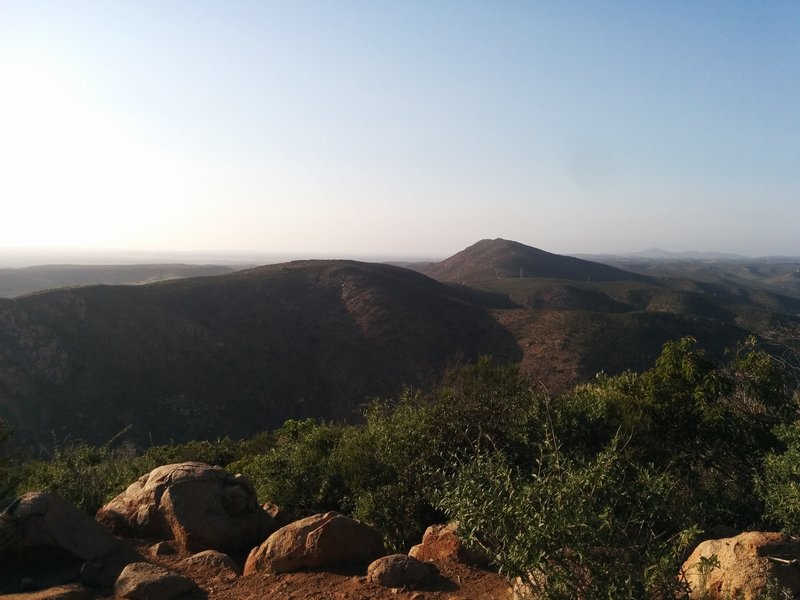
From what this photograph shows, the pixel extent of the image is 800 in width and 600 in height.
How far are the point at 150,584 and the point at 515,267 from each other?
99.2 m

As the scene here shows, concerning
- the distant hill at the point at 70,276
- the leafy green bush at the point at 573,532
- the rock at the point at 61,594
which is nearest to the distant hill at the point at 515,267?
the distant hill at the point at 70,276

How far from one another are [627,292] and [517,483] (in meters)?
73.6

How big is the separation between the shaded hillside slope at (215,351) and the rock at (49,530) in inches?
708

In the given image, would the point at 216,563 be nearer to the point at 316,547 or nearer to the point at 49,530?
the point at 316,547

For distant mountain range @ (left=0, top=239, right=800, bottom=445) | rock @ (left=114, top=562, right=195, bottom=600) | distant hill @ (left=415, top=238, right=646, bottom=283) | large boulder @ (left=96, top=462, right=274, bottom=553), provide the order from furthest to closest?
distant hill @ (left=415, top=238, right=646, bottom=283)
distant mountain range @ (left=0, top=239, right=800, bottom=445)
large boulder @ (left=96, top=462, right=274, bottom=553)
rock @ (left=114, top=562, right=195, bottom=600)

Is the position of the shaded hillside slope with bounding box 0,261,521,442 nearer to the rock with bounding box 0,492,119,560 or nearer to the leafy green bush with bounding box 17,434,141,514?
the leafy green bush with bounding box 17,434,141,514

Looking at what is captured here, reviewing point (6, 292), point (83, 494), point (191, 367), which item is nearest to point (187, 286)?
point (191, 367)

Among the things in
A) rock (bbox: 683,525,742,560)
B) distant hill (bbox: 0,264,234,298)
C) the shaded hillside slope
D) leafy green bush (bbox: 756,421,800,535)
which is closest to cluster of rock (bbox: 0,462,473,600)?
rock (bbox: 683,525,742,560)

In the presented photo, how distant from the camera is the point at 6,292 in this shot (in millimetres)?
75938

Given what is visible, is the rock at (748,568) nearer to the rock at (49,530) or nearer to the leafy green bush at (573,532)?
the leafy green bush at (573,532)

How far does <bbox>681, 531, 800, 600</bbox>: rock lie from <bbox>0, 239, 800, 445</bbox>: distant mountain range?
21.0 m

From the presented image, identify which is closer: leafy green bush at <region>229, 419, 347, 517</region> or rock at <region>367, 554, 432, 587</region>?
rock at <region>367, 554, 432, 587</region>

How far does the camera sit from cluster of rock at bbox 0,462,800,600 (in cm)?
464

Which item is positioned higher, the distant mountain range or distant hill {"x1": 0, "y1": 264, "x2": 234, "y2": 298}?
distant hill {"x1": 0, "y1": 264, "x2": 234, "y2": 298}
